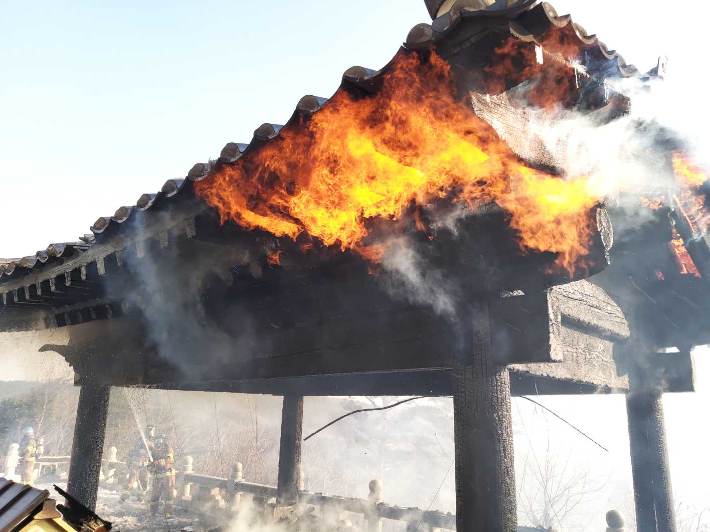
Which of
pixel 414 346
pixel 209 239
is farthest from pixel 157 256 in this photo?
pixel 414 346

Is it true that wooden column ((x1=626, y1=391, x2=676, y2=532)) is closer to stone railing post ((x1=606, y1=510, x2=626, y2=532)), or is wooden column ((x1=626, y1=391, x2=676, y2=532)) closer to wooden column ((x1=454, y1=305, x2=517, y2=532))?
stone railing post ((x1=606, y1=510, x2=626, y2=532))

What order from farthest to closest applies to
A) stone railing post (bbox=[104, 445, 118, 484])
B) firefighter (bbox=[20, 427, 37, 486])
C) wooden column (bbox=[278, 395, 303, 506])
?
stone railing post (bbox=[104, 445, 118, 484]), firefighter (bbox=[20, 427, 37, 486]), wooden column (bbox=[278, 395, 303, 506])

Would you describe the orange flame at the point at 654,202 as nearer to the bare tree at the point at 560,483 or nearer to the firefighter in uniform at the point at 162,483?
the firefighter in uniform at the point at 162,483

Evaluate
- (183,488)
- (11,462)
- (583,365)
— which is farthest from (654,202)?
(11,462)

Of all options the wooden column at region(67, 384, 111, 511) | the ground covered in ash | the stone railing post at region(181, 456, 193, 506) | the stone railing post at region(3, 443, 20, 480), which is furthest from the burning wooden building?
the stone railing post at region(3, 443, 20, 480)

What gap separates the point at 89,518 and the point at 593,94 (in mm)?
3891

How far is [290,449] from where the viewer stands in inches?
Result: 333

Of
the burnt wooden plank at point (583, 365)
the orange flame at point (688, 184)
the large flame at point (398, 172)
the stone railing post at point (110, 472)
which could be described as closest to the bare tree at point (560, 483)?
the stone railing post at point (110, 472)

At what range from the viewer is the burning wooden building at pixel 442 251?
83.8 inches

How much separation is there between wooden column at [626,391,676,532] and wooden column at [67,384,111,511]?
6.33 m

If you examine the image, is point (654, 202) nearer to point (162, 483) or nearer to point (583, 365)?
point (583, 365)

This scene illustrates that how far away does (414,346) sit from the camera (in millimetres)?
3268

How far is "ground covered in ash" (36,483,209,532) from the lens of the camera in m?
10.7

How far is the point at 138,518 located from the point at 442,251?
1262cm
